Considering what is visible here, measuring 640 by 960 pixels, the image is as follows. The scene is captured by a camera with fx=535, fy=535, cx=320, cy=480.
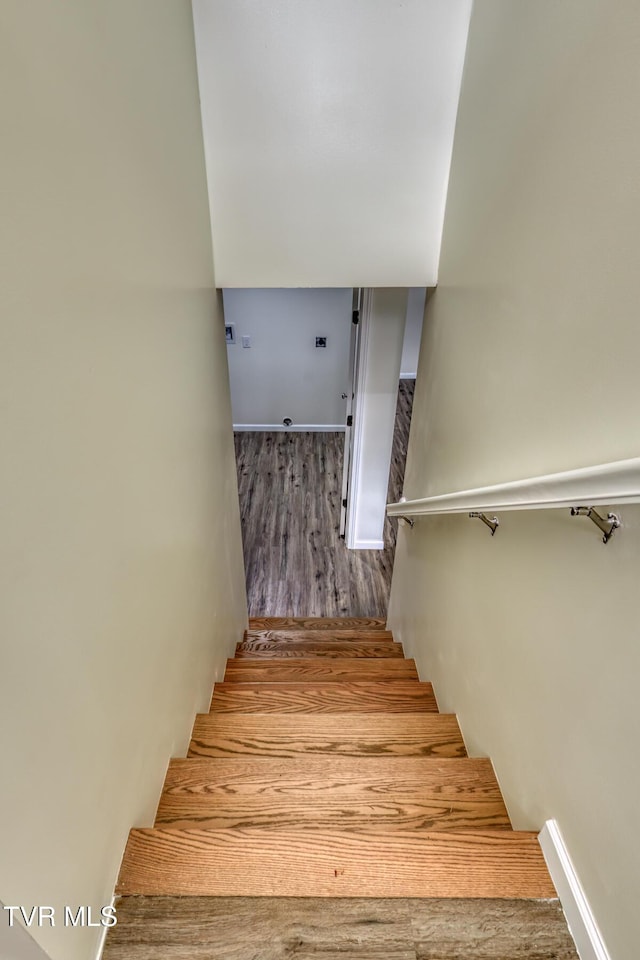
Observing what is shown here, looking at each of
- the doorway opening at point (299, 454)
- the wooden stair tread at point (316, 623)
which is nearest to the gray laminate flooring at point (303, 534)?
the doorway opening at point (299, 454)

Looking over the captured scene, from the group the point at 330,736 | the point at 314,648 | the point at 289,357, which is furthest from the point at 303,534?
the point at 330,736

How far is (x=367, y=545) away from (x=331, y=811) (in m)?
3.16

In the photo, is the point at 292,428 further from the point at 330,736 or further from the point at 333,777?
the point at 333,777

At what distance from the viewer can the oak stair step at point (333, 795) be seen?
1318mm

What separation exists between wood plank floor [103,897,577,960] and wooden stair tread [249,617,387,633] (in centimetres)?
239

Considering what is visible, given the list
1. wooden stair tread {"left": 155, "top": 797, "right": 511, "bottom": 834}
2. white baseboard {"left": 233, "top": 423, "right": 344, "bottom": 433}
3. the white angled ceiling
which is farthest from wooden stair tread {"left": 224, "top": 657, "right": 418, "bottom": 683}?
white baseboard {"left": 233, "top": 423, "right": 344, "bottom": 433}

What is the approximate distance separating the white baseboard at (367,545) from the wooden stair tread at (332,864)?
10.6 ft

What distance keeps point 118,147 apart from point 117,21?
0.81ft

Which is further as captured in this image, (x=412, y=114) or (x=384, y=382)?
(x=384, y=382)

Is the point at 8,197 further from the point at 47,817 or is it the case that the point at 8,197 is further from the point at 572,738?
the point at 572,738

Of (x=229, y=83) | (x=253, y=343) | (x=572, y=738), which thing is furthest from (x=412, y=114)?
(x=253, y=343)

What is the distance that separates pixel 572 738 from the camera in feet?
3.40

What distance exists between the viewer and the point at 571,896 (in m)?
1.02

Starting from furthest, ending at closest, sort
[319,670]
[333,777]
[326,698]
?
[319,670]
[326,698]
[333,777]
